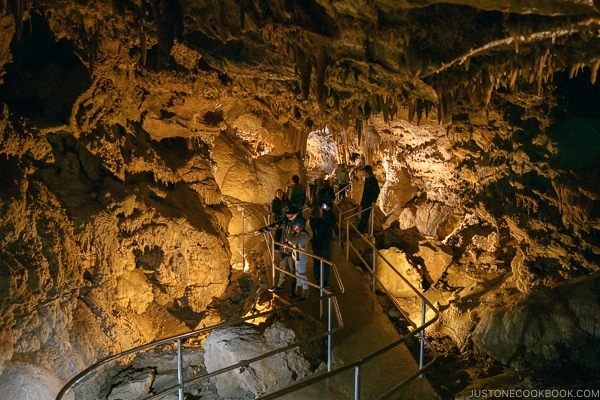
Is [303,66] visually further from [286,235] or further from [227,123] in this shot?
[227,123]

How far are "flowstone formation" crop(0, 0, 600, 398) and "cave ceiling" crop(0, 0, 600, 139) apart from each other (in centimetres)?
3

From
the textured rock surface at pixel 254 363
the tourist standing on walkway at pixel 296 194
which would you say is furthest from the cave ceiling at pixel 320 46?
the textured rock surface at pixel 254 363

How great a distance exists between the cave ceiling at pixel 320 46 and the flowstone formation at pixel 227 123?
1.0 inches

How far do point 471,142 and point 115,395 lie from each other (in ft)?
26.1

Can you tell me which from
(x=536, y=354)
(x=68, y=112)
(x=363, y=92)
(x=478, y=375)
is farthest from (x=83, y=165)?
(x=536, y=354)

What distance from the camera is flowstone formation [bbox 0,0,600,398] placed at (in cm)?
573

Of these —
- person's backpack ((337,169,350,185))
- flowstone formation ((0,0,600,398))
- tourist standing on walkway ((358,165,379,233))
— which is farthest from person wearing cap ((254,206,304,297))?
person's backpack ((337,169,350,185))

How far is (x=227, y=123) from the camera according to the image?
1177 cm

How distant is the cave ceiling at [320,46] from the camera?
17.4 ft

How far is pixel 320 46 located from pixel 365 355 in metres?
3.90

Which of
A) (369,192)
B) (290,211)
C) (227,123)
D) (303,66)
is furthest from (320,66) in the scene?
(227,123)

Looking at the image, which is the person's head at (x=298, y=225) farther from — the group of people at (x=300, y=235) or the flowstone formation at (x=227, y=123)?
the flowstone formation at (x=227, y=123)

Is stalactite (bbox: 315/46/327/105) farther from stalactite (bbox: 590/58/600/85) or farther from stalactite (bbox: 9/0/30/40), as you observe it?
stalactite (bbox: 9/0/30/40)

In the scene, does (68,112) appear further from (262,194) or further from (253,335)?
(262,194)
